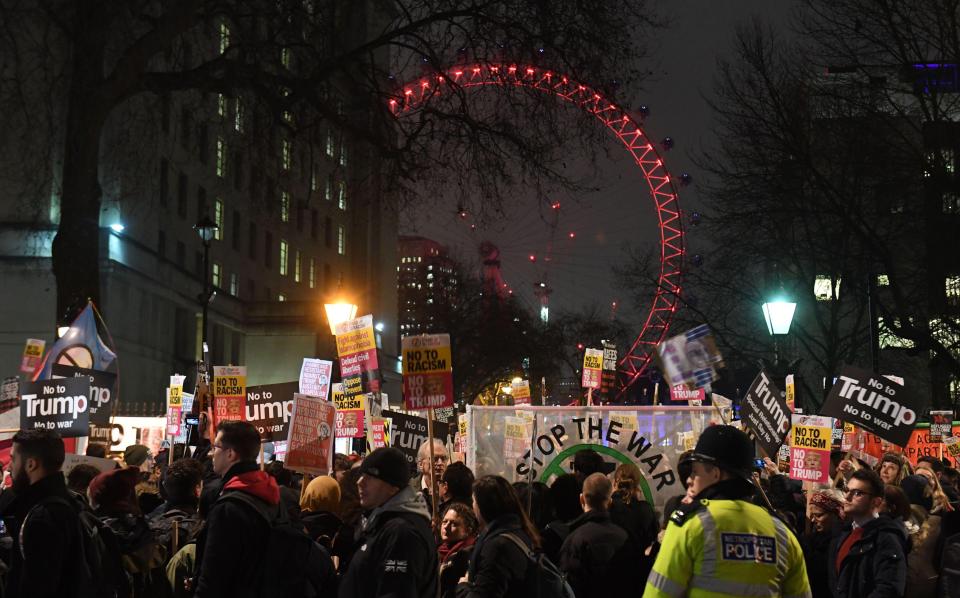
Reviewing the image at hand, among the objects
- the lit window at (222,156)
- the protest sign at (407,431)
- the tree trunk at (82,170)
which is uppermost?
the lit window at (222,156)

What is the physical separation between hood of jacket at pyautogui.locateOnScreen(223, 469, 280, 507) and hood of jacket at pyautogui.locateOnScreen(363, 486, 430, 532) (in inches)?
19.1

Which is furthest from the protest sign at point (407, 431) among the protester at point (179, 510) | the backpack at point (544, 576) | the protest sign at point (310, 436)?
the backpack at point (544, 576)

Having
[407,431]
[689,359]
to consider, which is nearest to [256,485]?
[689,359]

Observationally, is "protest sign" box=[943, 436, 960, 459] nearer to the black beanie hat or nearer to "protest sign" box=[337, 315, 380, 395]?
"protest sign" box=[337, 315, 380, 395]

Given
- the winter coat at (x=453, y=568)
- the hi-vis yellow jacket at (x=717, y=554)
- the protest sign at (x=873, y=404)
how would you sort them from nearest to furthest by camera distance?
the hi-vis yellow jacket at (x=717, y=554) < the winter coat at (x=453, y=568) < the protest sign at (x=873, y=404)

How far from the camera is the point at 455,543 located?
7.84 meters

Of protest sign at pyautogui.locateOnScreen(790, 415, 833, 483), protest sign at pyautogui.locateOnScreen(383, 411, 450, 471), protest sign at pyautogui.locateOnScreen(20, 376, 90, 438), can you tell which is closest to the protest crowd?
protest sign at pyautogui.locateOnScreen(20, 376, 90, 438)

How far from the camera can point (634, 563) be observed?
8.52m

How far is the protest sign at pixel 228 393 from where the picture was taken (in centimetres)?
1462

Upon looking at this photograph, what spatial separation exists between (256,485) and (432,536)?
91 cm

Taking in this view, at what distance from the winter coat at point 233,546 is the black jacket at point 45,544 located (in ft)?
2.03

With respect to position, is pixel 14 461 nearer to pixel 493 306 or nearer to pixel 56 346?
pixel 56 346

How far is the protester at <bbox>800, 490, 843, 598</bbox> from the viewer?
959 centimetres

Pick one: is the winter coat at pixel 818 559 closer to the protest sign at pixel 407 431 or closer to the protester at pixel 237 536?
the protester at pixel 237 536
